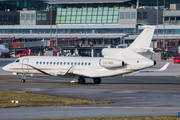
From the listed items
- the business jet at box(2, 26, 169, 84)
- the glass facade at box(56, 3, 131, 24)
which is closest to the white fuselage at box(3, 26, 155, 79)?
the business jet at box(2, 26, 169, 84)

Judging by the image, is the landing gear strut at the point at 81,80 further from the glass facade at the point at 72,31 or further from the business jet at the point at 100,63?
the glass facade at the point at 72,31

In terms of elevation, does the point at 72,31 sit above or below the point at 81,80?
above

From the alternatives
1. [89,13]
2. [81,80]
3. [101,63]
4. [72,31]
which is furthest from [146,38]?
[89,13]

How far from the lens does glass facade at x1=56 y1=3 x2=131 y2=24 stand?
140 m

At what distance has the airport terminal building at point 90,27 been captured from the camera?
12712cm

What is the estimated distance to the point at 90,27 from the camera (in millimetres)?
136875

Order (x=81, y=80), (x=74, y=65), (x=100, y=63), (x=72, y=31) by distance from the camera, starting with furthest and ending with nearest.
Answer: (x=72, y=31) < (x=81, y=80) < (x=100, y=63) < (x=74, y=65)

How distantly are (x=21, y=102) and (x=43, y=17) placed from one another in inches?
4970

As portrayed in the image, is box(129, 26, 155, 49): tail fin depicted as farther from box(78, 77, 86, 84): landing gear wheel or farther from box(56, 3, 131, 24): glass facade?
box(56, 3, 131, 24): glass facade

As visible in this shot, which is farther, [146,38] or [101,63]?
[101,63]

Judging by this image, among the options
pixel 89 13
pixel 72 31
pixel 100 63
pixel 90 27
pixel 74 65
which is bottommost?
pixel 74 65

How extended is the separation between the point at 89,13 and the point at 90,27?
335 inches

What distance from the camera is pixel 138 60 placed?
42.4 metres

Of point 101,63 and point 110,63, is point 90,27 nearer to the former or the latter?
point 101,63
